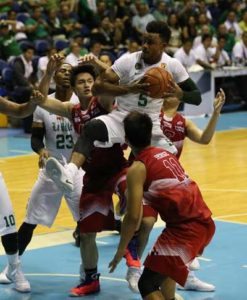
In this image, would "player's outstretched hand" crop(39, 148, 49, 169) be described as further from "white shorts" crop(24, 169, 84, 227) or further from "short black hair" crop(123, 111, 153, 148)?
"short black hair" crop(123, 111, 153, 148)

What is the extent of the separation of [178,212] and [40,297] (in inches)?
77.4

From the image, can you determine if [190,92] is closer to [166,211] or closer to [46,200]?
[46,200]

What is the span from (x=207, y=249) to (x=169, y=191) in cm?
309

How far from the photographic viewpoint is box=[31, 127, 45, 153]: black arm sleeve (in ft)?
29.9

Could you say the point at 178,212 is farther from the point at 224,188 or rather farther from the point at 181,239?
the point at 224,188

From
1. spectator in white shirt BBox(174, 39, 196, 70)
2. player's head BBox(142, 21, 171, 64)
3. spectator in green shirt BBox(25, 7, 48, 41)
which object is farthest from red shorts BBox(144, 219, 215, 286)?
spectator in green shirt BBox(25, 7, 48, 41)

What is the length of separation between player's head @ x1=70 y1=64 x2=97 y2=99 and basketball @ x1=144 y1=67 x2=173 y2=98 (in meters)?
0.93

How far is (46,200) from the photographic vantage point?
9039 mm

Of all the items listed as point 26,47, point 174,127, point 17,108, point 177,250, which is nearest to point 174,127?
point 174,127

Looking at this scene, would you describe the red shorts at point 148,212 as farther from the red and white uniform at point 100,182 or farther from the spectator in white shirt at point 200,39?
the spectator in white shirt at point 200,39

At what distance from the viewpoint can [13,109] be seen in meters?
8.27

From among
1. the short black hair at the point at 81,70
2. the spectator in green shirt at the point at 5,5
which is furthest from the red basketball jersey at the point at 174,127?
the spectator in green shirt at the point at 5,5

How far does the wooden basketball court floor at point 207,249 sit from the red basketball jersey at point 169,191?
1.40 metres

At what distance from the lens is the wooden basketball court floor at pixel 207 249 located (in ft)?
27.1
